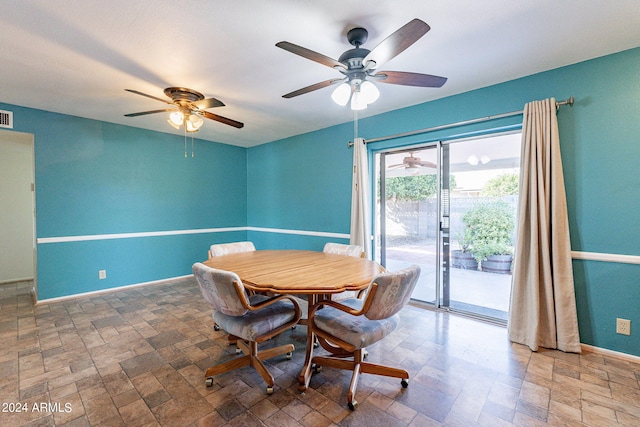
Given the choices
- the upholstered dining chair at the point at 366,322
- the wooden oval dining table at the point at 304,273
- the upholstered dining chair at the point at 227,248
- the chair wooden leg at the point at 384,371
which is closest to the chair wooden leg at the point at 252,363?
the wooden oval dining table at the point at 304,273

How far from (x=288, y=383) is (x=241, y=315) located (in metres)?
0.62

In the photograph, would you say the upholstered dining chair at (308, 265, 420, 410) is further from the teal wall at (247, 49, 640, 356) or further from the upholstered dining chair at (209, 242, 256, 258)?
the teal wall at (247, 49, 640, 356)

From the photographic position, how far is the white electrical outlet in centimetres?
223

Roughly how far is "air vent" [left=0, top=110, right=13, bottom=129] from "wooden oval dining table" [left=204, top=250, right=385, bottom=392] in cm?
311

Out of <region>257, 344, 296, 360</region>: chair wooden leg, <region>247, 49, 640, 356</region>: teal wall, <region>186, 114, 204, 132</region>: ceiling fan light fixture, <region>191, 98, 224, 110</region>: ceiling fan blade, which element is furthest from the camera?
<region>186, 114, 204, 132</region>: ceiling fan light fixture

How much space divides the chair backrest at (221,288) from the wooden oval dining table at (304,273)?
0.42 ft

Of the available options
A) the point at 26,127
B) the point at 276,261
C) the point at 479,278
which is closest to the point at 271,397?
the point at 276,261

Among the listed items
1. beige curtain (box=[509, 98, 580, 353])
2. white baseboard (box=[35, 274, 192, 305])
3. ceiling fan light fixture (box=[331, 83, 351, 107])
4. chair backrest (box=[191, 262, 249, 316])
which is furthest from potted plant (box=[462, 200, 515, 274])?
white baseboard (box=[35, 274, 192, 305])

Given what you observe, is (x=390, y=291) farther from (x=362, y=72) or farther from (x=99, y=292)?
(x=99, y=292)

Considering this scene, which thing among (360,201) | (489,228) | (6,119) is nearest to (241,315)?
(360,201)

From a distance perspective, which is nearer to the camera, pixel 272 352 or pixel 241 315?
pixel 241 315

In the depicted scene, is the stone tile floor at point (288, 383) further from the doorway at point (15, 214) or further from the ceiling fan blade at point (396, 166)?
the doorway at point (15, 214)

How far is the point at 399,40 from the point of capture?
1494 millimetres

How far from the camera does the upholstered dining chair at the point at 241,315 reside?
1.72m
